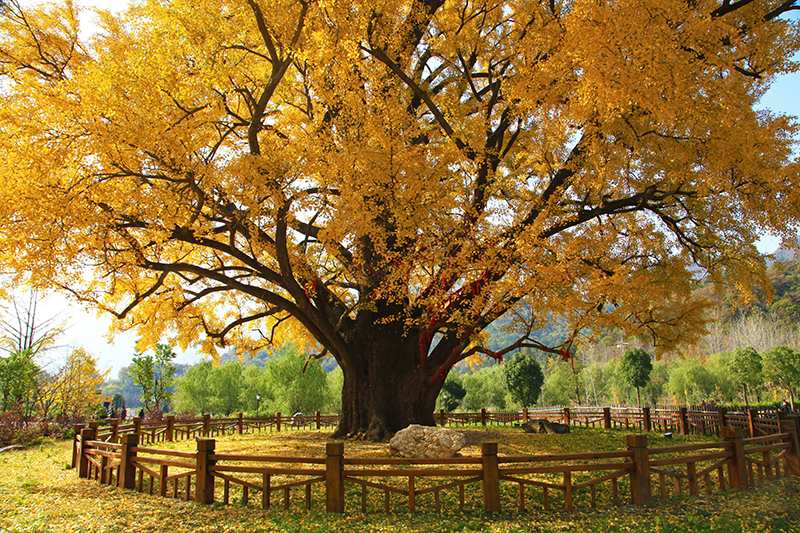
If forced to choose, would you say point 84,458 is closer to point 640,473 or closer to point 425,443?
point 425,443

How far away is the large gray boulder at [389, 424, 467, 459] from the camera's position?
329 inches

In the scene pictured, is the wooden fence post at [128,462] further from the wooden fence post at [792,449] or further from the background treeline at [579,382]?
the background treeline at [579,382]

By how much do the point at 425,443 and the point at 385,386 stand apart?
3.41 m

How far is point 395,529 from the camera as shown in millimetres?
4941

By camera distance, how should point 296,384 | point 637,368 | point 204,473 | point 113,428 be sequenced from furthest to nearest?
1. point 296,384
2. point 637,368
3. point 113,428
4. point 204,473

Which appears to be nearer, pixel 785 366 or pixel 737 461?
pixel 737 461

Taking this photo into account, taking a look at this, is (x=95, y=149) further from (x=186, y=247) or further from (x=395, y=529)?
(x=395, y=529)

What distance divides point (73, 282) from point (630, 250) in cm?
1280

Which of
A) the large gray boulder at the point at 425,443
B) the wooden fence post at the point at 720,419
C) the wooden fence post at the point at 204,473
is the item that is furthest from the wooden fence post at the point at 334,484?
the wooden fence post at the point at 720,419

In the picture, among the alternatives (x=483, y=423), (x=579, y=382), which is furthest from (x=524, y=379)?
(x=579, y=382)

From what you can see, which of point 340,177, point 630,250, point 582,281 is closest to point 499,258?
point 582,281

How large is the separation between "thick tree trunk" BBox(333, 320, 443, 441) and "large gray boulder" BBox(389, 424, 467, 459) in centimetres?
275

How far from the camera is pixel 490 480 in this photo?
17.7 ft

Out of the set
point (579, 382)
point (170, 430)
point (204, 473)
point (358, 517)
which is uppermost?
point (204, 473)
